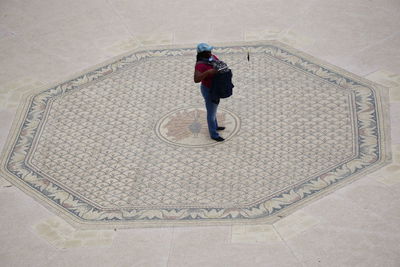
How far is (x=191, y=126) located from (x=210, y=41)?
8.42 feet

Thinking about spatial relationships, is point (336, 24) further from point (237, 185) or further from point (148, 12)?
point (237, 185)

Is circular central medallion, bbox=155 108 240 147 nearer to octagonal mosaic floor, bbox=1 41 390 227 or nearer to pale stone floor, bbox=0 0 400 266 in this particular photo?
octagonal mosaic floor, bbox=1 41 390 227

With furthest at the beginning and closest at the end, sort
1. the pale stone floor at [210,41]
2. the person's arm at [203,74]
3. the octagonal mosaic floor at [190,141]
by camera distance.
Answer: the person's arm at [203,74] → the octagonal mosaic floor at [190,141] → the pale stone floor at [210,41]

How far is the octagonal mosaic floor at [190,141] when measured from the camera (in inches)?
308

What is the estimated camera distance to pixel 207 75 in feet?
26.9

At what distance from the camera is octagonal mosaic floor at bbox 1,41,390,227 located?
7.83 m

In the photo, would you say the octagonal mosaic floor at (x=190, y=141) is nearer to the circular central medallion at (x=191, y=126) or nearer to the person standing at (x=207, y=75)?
the circular central medallion at (x=191, y=126)

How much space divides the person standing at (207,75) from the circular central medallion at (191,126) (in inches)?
9.0

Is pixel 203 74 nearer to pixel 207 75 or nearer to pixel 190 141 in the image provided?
pixel 207 75

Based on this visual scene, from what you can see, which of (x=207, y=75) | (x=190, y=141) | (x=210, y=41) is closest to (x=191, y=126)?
(x=190, y=141)

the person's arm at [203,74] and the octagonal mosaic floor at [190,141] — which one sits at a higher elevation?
the person's arm at [203,74]

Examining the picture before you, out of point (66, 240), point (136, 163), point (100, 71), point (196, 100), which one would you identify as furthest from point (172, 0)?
point (66, 240)

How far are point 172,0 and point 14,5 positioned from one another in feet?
10.5

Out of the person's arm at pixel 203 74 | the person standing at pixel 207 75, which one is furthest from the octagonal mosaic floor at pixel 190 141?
the person's arm at pixel 203 74
